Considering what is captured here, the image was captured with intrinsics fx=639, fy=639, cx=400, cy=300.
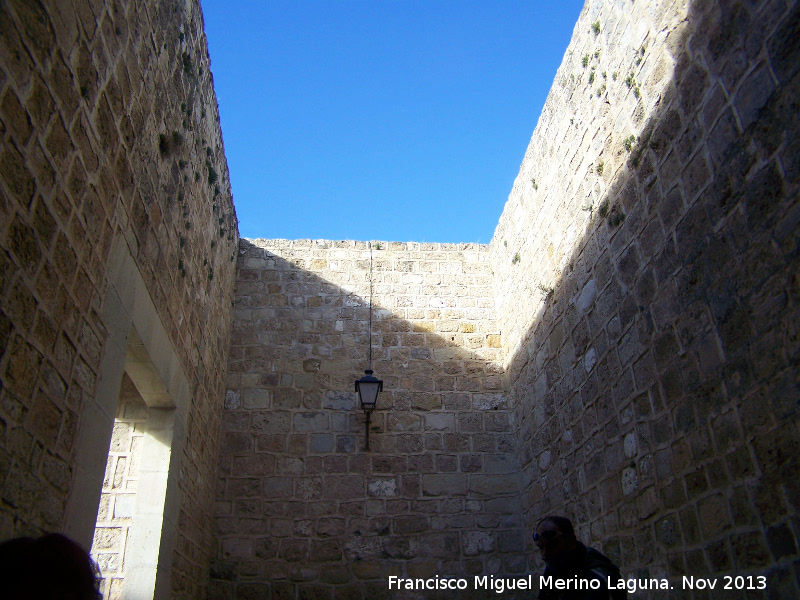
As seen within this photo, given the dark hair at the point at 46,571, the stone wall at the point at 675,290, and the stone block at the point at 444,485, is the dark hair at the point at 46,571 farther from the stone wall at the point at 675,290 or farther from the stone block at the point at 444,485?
the stone block at the point at 444,485

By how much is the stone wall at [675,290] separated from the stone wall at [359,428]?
40.1 inches

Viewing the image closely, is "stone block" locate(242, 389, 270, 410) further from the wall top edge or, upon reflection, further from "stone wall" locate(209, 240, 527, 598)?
the wall top edge

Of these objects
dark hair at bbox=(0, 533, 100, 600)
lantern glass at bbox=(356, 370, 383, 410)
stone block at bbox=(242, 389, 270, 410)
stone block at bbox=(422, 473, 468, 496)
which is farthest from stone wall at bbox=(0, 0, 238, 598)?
stone block at bbox=(422, 473, 468, 496)

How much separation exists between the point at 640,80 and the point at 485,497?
12.7 ft

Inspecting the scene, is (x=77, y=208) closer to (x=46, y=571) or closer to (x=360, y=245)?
(x=46, y=571)

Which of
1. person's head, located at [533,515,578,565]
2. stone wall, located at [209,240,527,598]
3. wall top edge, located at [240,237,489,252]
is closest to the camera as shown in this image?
person's head, located at [533,515,578,565]

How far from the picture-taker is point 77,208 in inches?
102

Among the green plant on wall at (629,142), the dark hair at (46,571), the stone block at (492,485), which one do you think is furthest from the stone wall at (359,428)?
the dark hair at (46,571)

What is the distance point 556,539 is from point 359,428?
3.55 metres

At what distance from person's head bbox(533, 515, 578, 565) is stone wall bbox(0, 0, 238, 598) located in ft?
6.52

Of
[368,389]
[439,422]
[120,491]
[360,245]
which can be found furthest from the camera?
[360,245]

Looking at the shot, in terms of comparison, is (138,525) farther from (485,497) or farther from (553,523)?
(485,497)

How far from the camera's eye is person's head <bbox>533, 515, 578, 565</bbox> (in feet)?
9.15

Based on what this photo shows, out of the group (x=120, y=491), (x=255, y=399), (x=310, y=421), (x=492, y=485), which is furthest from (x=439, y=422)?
(x=120, y=491)
